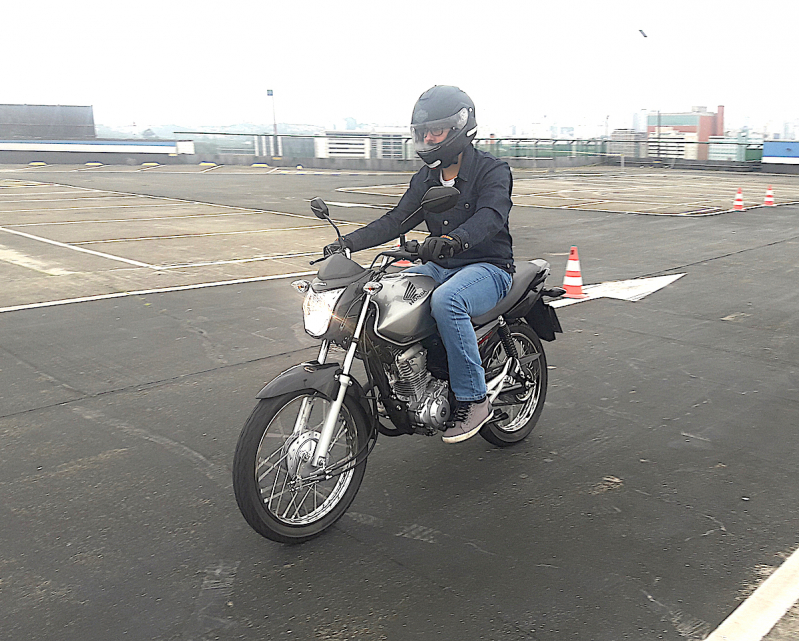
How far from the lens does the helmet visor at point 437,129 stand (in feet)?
13.3

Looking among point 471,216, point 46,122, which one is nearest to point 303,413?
point 471,216

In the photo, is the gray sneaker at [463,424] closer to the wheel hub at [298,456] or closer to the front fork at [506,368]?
the front fork at [506,368]

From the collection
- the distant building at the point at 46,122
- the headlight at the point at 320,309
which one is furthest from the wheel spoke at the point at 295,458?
the distant building at the point at 46,122

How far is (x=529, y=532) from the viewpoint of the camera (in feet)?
12.4

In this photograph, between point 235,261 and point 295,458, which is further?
point 235,261

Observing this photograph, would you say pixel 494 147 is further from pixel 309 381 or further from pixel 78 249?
pixel 309 381

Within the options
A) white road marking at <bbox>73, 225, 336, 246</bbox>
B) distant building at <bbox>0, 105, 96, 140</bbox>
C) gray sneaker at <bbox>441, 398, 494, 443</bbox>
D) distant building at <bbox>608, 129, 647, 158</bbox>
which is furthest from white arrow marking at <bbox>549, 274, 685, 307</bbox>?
distant building at <bbox>0, 105, 96, 140</bbox>

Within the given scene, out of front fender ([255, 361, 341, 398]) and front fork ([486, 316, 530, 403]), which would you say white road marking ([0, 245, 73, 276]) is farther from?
front fender ([255, 361, 341, 398])

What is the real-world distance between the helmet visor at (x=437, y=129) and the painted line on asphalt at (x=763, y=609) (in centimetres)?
257

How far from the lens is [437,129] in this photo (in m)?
4.06

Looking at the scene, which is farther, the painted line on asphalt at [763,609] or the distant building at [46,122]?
the distant building at [46,122]

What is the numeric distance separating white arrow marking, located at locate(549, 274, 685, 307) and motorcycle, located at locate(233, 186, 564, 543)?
5002 millimetres

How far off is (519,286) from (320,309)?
4.75 ft

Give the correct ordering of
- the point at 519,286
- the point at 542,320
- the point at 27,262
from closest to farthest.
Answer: the point at 519,286 < the point at 542,320 < the point at 27,262
